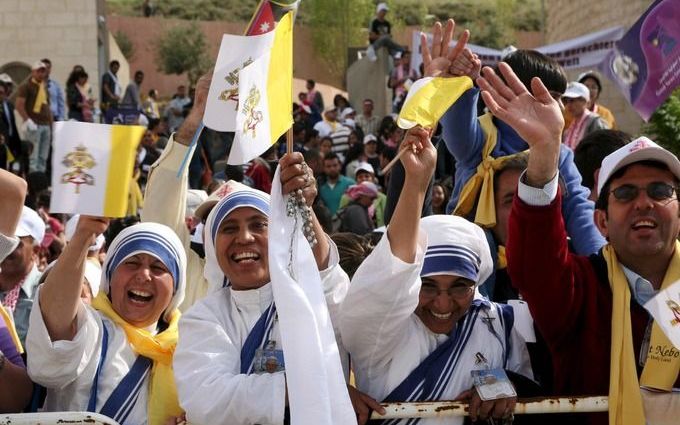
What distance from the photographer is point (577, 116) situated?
31.7ft

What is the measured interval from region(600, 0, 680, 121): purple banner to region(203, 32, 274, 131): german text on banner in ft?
8.82

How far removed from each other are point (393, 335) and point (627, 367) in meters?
0.79

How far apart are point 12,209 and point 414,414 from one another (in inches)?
65.2

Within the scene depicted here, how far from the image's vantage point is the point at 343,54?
50.4 m

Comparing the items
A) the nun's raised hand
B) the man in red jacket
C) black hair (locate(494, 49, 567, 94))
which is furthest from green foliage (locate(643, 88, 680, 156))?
the nun's raised hand

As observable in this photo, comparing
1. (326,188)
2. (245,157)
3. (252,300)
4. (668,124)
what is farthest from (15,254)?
(668,124)

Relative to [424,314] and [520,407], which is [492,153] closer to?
[424,314]

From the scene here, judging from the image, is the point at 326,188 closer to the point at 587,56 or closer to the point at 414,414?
the point at 587,56

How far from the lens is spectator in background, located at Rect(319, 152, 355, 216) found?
42.2ft

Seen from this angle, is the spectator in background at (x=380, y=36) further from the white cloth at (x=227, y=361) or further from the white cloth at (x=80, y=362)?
the white cloth at (x=227, y=361)

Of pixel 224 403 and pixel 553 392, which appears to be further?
pixel 553 392

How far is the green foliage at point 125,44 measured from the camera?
1939 inches

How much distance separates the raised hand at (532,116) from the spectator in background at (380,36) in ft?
71.5

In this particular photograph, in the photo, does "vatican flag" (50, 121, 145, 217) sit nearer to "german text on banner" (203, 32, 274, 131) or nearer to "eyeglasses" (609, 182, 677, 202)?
"german text on banner" (203, 32, 274, 131)
